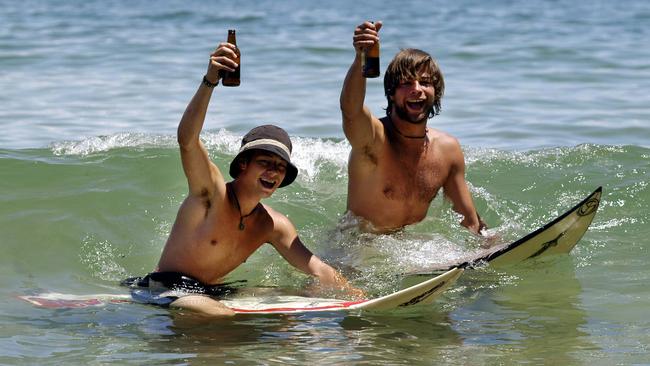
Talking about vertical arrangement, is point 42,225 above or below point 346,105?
below

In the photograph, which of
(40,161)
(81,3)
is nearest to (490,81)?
(40,161)

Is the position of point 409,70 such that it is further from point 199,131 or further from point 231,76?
point 199,131

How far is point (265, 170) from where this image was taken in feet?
20.6

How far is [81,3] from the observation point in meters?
26.5

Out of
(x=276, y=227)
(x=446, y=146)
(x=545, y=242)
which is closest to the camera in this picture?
(x=276, y=227)

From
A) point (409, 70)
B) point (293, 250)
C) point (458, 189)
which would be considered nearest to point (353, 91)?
point (409, 70)

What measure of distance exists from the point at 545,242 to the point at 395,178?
107 cm

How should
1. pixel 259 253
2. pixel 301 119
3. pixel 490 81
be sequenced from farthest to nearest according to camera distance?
1. pixel 490 81
2. pixel 301 119
3. pixel 259 253

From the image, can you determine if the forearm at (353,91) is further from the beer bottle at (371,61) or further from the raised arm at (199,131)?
the raised arm at (199,131)

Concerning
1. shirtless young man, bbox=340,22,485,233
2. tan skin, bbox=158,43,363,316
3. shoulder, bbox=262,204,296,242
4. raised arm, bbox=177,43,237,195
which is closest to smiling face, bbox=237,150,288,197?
tan skin, bbox=158,43,363,316

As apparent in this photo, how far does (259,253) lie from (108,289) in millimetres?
1272

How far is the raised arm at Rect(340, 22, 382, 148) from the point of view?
643cm

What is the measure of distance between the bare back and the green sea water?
0.16 meters

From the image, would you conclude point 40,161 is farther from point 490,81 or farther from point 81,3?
point 81,3
